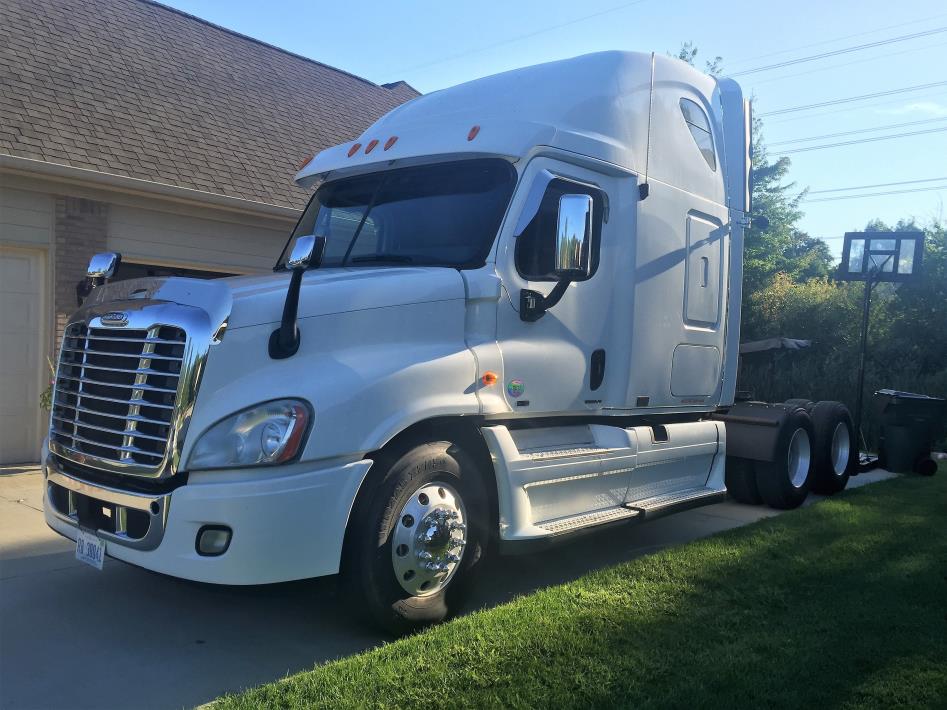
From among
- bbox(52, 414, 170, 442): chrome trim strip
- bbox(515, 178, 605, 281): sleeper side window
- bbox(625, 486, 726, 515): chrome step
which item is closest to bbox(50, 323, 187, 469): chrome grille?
bbox(52, 414, 170, 442): chrome trim strip

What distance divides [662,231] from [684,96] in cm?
130

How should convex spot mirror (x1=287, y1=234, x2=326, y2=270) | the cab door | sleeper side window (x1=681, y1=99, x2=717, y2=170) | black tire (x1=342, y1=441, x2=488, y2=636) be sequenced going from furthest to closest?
sleeper side window (x1=681, y1=99, x2=717, y2=170) < the cab door < black tire (x1=342, y1=441, x2=488, y2=636) < convex spot mirror (x1=287, y1=234, x2=326, y2=270)

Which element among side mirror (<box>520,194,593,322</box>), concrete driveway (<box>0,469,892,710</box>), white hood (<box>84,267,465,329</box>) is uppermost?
side mirror (<box>520,194,593,322</box>)

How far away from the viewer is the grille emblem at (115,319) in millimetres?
4363

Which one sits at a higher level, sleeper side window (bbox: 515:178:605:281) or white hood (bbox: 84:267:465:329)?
sleeper side window (bbox: 515:178:605:281)

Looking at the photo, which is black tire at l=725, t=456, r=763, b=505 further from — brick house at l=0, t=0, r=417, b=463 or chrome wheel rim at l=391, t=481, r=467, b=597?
brick house at l=0, t=0, r=417, b=463

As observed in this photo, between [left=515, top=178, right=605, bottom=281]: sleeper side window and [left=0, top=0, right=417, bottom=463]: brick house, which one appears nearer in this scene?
[left=515, top=178, right=605, bottom=281]: sleeper side window

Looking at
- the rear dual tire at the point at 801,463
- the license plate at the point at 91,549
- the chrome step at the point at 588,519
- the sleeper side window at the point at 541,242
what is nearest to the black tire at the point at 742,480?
the rear dual tire at the point at 801,463

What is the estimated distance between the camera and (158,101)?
11.4 m

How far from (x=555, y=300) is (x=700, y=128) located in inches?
109

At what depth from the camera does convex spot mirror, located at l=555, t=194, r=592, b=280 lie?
5016mm

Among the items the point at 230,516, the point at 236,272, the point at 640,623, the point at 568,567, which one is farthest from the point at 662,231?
the point at 236,272

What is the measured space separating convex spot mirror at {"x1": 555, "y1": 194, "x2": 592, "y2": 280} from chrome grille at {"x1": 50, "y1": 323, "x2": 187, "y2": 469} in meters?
2.13

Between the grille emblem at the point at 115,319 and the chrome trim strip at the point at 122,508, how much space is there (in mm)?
812
